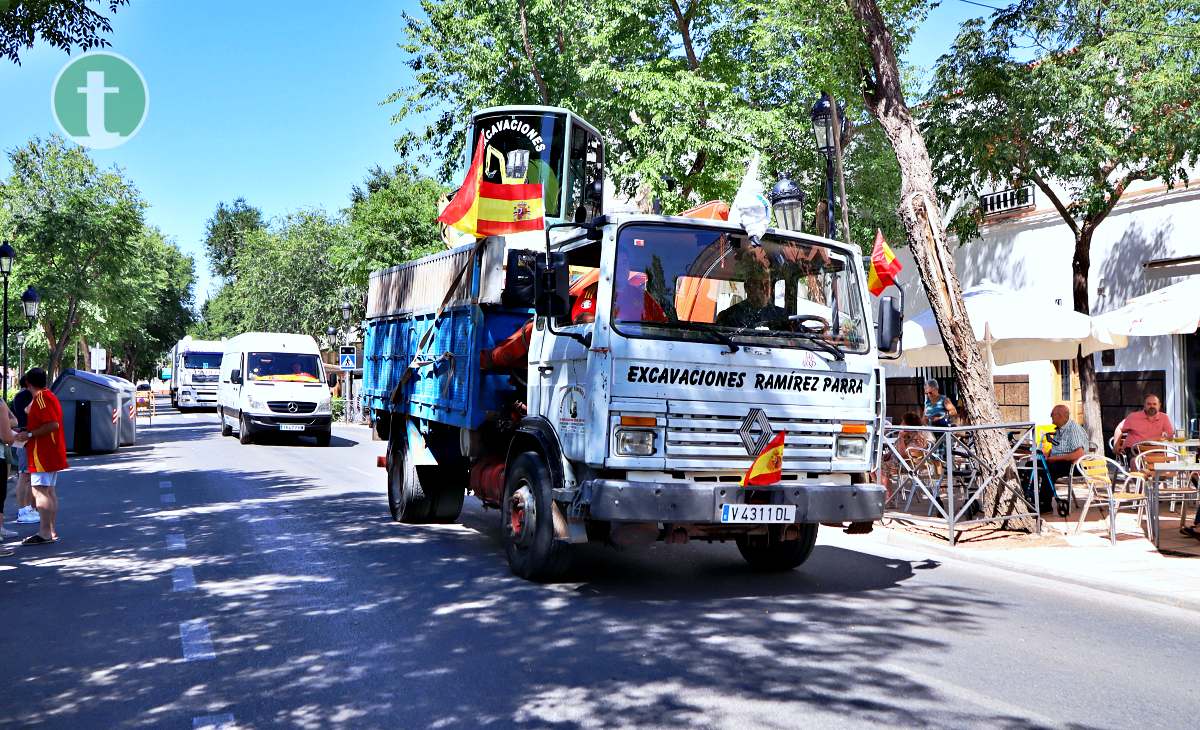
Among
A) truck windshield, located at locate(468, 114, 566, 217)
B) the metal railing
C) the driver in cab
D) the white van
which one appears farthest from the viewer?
the white van

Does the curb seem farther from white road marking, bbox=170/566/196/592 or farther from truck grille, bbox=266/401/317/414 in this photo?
truck grille, bbox=266/401/317/414

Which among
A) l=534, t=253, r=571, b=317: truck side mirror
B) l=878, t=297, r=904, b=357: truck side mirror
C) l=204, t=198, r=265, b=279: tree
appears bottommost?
l=878, t=297, r=904, b=357: truck side mirror

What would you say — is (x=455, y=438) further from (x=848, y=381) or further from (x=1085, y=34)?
(x=1085, y=34)

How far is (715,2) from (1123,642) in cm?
1775

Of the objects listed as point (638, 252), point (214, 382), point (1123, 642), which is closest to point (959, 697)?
point (1123, 642)

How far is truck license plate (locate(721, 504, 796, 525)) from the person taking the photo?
269 inches

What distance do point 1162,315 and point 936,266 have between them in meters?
3.17

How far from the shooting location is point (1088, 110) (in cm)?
1656

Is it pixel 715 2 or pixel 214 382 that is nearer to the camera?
pixel 715 2

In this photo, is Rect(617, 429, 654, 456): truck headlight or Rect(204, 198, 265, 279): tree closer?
Rect(617, 429, 654, 456): truck headlight

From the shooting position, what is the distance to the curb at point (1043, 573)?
7398mm

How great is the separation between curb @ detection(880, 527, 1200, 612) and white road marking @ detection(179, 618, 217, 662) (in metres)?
6.27

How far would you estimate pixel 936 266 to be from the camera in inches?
429

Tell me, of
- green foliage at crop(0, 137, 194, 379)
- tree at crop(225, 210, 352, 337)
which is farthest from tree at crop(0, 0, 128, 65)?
tree at crop(225, 210, 352, 337)
